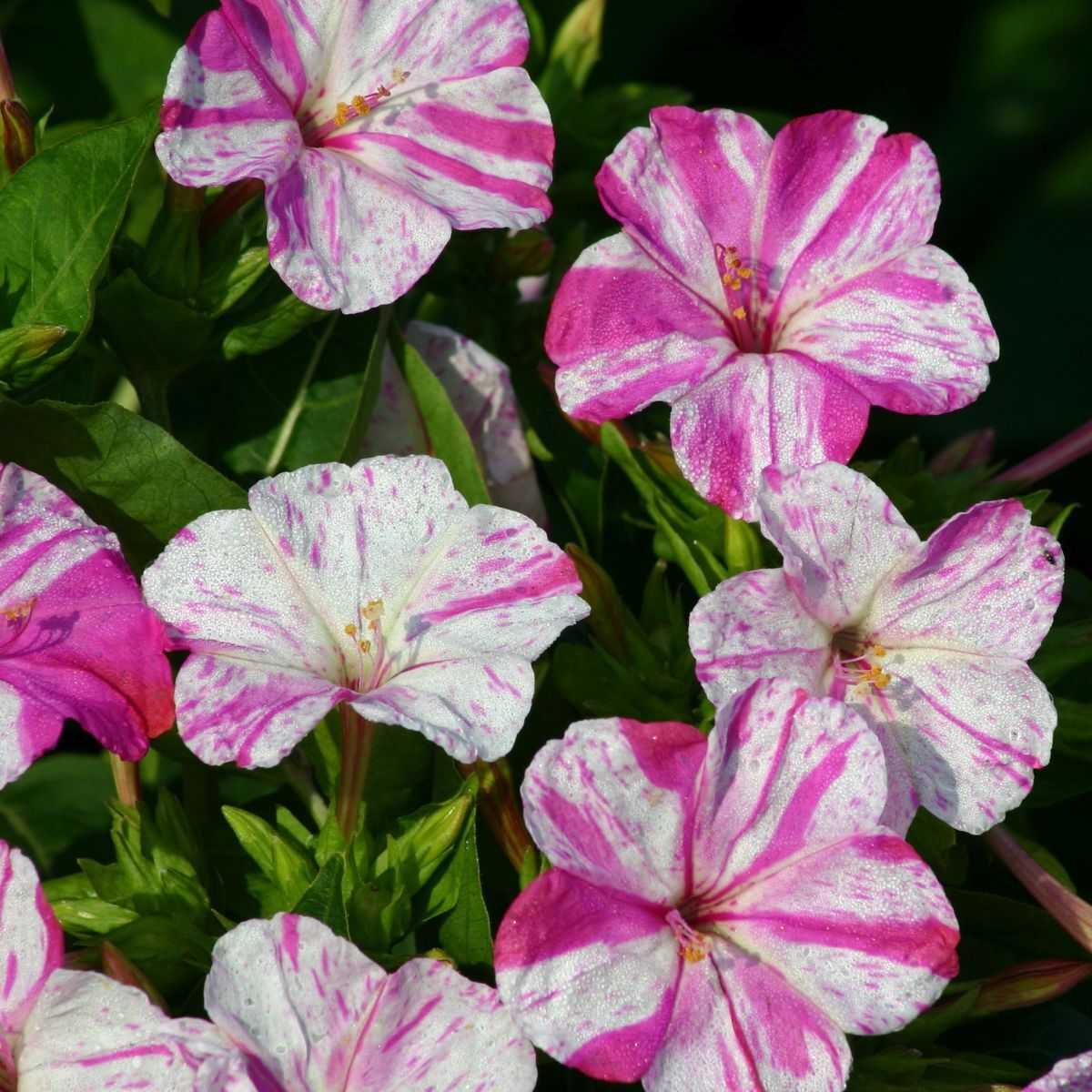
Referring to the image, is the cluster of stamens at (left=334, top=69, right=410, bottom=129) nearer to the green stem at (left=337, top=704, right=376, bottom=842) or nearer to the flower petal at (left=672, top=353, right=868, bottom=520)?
the flower petal at (left=672, top=353, right=868, bottom=520)

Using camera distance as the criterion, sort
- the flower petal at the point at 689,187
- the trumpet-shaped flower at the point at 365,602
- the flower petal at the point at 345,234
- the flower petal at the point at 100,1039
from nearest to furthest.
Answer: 1. the flower petal at the point at 100,1039
2. the trumpet-shaped flower at the point at 365,602
3. the flower petal at the point at 345,234
4. the flower petal at the point at 689,187

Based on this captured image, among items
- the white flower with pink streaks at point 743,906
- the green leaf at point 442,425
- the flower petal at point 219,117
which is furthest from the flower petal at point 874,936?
the flower petal at point 219,117

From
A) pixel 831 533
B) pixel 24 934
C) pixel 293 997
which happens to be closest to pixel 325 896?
pixel 293 997

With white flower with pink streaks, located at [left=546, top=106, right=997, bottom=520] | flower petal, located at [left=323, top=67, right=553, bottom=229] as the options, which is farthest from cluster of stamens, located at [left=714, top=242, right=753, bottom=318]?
flower petal, located at [left=323, top=67, right=553, bottom=229]

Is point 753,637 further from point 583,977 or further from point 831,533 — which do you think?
point 583,977

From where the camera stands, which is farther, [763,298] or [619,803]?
[763,298]

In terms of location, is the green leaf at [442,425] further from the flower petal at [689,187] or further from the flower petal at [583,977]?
the flower petal at [583,977]
